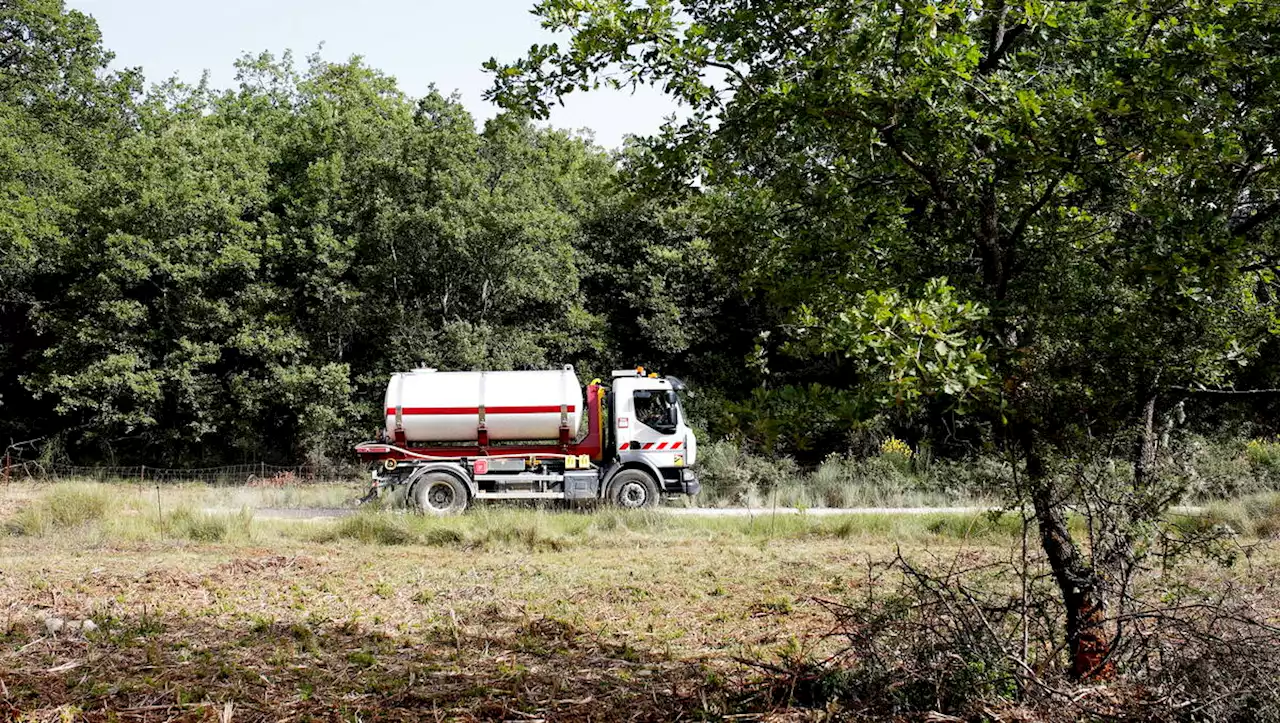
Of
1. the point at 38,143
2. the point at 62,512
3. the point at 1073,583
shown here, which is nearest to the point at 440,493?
the point at 62,512

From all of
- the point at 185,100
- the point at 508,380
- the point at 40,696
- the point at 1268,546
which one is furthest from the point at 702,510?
the point at 185,100

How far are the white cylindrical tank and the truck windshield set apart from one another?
995 millimetres

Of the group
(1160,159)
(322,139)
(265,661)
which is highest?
(322,139)

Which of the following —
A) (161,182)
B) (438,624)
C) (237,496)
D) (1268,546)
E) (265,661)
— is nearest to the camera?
(265,661)

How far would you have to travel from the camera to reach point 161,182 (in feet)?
73.2

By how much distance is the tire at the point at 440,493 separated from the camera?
14984mm

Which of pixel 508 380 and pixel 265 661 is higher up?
pixel 508 380

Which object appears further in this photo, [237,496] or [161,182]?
[161,182]

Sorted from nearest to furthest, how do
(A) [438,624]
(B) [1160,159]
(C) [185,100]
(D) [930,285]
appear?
(D) [930,285] < (B) [1160,159] < (A) [438,624] < (C) [185,100]

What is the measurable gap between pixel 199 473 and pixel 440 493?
9799 millimetres

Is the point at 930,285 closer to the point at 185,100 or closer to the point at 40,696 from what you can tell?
the point at 40,696

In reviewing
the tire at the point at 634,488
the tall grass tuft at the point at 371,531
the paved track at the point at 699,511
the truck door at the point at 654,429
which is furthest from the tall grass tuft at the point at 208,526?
the truck door at the point at 654,429

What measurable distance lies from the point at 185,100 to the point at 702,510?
1006 inches

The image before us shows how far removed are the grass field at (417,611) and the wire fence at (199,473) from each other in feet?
32.0
